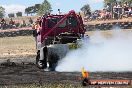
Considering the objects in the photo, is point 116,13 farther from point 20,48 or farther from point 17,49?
point 17,49

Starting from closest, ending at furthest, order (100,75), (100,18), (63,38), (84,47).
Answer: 1. (100,75)
2. (84,47)
3. (63,38)
4. (100,18)

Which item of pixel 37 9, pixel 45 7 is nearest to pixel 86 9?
pixel 45 7

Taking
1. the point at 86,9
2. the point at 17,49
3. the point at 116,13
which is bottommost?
the point at 17,49

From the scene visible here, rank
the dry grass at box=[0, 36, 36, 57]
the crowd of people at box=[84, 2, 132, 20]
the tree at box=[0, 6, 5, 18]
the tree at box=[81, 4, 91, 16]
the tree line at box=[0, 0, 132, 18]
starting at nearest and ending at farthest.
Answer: the dry grass at box=[0, 36, 36, 57] < the crowd of people at box=[84, 2, 132, 20] < the tree at box=[81, 4, 91, 16] < the tree line at box=[0, 0, 132, 18] < the tree at box=[0, 6, 5, 18]

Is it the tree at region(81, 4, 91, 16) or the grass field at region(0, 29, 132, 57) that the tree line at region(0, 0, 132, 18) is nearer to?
the tree at region(81, 4, 91, 16)

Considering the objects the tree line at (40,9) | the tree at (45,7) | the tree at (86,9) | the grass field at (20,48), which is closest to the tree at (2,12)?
the tree line at (40,9)

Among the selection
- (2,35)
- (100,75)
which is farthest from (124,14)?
(100,75)

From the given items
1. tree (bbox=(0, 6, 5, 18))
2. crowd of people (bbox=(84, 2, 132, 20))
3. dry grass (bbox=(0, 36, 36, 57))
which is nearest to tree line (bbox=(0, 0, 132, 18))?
tree (bbox=(0, 6, 5, 18))

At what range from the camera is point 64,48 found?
14.6 m

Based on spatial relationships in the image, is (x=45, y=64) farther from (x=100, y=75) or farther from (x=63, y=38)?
(x=100, y=75)

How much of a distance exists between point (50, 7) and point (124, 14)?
36.8m

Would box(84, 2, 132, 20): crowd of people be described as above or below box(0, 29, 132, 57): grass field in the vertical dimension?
above

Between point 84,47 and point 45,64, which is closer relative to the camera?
point 84,47

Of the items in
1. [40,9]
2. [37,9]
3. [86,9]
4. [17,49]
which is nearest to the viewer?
[17,49]
